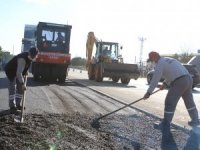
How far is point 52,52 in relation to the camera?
24734 mm

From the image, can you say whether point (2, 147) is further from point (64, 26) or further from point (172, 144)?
point (64, 26)

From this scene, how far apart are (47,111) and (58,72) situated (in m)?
13.8

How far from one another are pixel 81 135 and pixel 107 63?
2075 cm

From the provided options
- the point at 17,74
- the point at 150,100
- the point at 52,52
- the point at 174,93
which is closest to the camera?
the point at 174,93

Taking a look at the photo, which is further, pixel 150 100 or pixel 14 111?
pixel 150 100

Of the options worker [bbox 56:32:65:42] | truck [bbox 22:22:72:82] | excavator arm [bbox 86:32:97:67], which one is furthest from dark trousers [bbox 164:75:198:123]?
excavator arm [bbox 86:32:97:67]

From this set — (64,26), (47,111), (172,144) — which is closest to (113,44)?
(64,26)

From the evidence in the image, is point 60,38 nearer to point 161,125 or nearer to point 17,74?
point 17,74

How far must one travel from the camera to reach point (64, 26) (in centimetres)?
→ 2564

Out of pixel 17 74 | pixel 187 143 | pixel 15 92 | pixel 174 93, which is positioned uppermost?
pixel 17 74

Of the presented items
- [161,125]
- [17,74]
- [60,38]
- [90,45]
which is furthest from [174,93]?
[90,45]

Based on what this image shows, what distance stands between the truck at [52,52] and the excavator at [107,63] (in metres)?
4.17

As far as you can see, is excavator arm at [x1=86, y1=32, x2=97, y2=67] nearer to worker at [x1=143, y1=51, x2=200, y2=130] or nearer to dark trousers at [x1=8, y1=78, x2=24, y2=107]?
dark trousers at [x1=8, y1=78, x2=24, y2=107]

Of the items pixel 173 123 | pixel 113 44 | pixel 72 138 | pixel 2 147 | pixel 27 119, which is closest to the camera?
pixel 2 147
